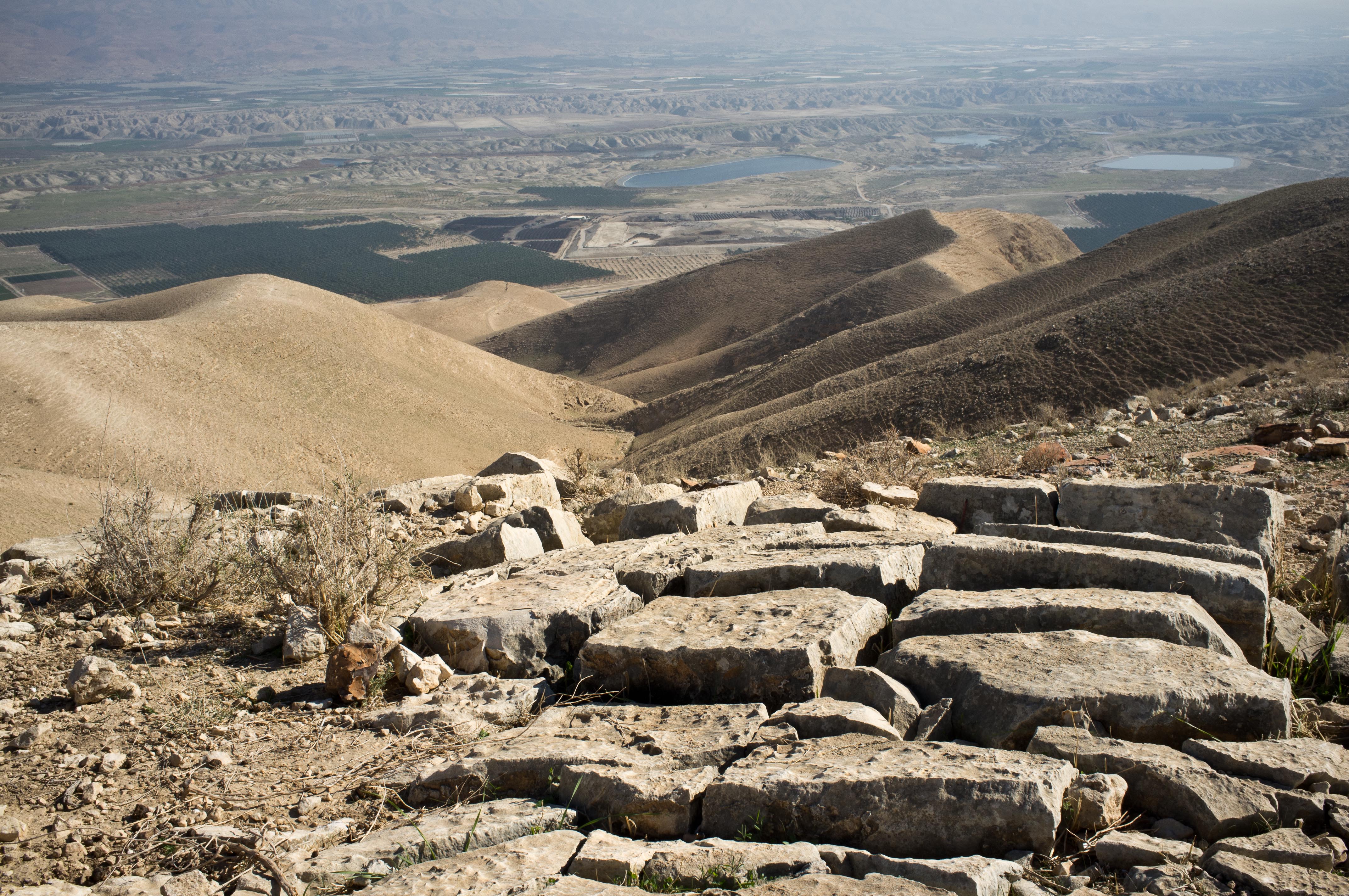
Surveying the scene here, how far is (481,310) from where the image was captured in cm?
5812

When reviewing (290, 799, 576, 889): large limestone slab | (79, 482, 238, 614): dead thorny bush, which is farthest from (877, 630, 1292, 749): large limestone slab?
(79, 482, 238, 614): dead thorny bush

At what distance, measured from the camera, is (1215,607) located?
4.37 meters

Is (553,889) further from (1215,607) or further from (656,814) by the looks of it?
(1215,607)

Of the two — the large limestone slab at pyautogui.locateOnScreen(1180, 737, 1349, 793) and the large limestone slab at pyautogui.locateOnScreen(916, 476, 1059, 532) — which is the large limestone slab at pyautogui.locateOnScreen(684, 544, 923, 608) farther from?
the large limestone slab at pyautogui.locateOnScreen(1180, 737, 1349, 793)

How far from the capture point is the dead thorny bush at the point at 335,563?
527cm

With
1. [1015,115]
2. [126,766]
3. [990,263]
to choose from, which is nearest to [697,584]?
[126,766]

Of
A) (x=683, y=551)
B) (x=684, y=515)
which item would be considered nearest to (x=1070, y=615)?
(x=683, y=551)

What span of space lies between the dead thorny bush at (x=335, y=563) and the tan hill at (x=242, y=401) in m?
6.44

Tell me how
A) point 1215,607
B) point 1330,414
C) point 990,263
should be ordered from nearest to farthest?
point 1215,607
point 1330,414
point 990,263

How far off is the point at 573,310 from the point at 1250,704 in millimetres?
48247

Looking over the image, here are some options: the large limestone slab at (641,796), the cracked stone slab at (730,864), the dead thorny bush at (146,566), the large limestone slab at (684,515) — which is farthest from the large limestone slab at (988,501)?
the dead thorny bush at (146,566)

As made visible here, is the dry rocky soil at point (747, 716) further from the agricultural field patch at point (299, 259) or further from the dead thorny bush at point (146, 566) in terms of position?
the agricultural field patch at point (299, 259)

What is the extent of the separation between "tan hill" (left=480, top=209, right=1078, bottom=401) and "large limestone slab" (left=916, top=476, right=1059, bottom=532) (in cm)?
2666

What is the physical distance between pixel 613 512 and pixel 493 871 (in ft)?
16.2
